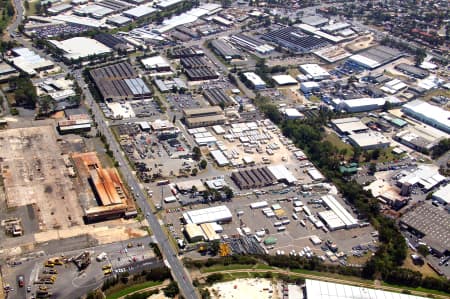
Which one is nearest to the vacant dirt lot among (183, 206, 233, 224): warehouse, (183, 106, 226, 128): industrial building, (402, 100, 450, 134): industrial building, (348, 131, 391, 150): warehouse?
(183, 206, 233, 224): warehouse

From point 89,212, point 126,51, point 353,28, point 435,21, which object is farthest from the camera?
point 435,21

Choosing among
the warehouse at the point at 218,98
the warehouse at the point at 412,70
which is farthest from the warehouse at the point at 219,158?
the warehouse at the point at 412,70

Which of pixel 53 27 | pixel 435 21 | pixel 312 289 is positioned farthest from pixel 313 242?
pixel 435 21

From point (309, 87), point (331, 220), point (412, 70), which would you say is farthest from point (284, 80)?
point (331, 220)

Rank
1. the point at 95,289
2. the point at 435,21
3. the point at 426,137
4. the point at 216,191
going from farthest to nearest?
the point at 435,21, the point at 426,137, the point at 216,191, the point at 95,289

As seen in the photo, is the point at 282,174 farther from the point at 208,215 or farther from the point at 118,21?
the point at 118,21

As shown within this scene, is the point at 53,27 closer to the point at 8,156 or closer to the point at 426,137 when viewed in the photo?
the point at 8,156
